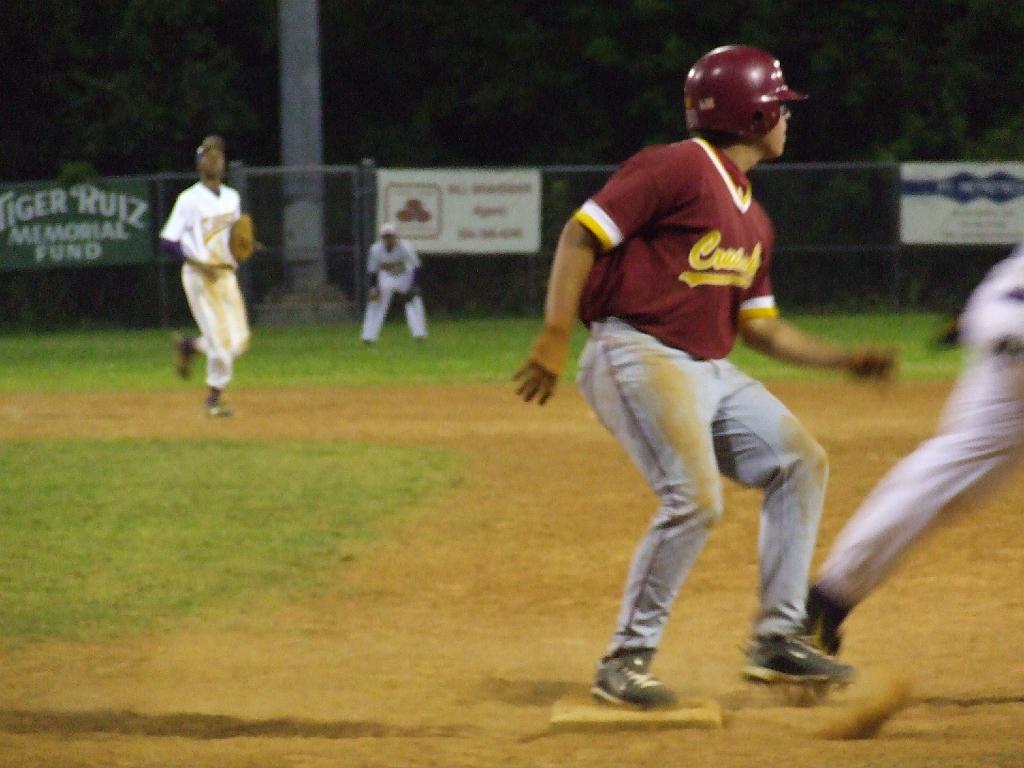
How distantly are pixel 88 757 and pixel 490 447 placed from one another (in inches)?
287

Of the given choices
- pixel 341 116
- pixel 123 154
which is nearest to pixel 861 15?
pixel 341 116

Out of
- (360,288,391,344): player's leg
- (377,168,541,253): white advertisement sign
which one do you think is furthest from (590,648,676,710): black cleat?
(377,168,541,253): white advertisement sign

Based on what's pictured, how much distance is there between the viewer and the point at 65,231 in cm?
2784

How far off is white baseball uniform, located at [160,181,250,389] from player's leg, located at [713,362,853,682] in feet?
29.8

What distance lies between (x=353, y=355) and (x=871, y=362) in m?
16.4

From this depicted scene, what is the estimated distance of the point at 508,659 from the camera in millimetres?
6184

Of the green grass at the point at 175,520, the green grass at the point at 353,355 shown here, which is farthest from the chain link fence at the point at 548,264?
the green grass at the point at 175,520

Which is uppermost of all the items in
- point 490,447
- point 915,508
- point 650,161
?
Result: point 650,161

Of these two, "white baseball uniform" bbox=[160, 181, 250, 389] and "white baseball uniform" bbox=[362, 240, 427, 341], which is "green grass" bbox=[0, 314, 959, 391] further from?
"white baseball uniform" bbox=[160, 181, 250, 389]

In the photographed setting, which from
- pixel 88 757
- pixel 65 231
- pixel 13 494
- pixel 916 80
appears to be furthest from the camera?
pixel 916 80

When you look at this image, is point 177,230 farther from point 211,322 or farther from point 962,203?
point 962,203

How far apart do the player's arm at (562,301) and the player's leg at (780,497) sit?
59 cm

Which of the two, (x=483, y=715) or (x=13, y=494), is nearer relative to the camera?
(x=483, y=715)

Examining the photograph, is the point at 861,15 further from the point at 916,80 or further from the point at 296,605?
the point at 296,605
